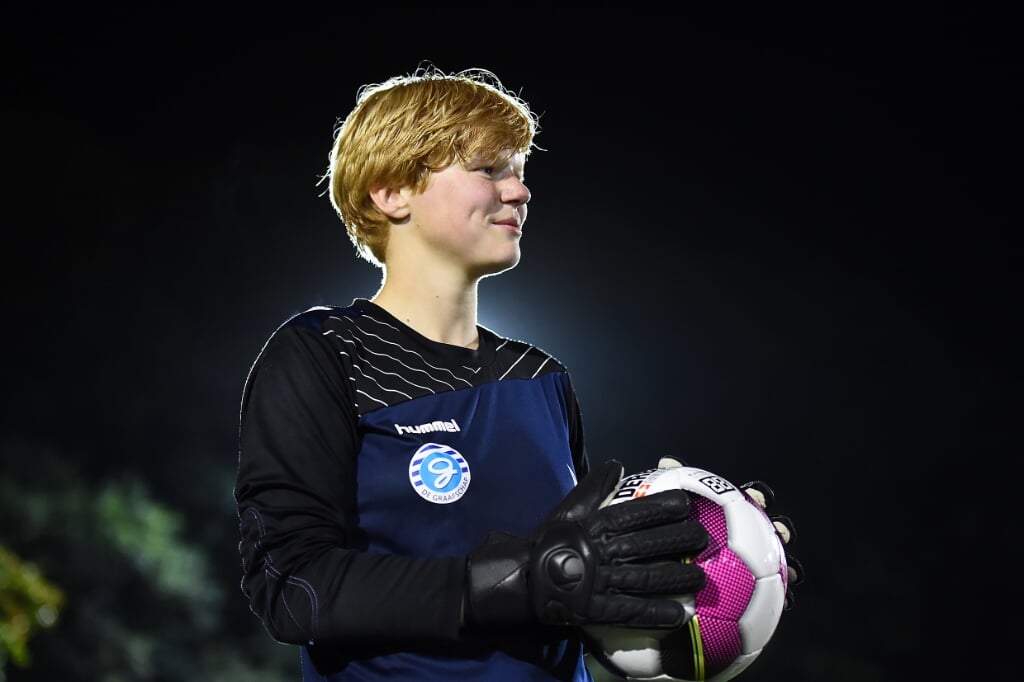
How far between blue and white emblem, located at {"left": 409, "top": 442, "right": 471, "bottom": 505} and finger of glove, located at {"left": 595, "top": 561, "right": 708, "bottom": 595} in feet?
0.82

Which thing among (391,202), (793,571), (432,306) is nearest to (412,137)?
(391,202)

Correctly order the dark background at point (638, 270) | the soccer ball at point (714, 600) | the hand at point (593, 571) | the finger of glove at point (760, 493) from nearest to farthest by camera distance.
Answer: the hand at point (593, 571), the soccer ball at point (714, 600), the finger of glove at point (760, 493), the dark background at point (638, 270)

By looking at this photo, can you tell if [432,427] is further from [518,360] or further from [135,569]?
[135,569]

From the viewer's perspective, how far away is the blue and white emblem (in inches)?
46.6

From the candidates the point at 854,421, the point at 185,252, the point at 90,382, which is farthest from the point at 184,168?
the point at 854,421

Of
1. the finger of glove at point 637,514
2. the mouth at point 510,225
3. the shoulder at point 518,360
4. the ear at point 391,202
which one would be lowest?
the finger of glove at point 637,514

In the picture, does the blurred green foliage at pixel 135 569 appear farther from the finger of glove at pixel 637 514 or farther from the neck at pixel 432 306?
the finger of glove at pixel 637 514

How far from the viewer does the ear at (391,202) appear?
147cm

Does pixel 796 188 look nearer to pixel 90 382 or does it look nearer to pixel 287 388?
pixel 90 382

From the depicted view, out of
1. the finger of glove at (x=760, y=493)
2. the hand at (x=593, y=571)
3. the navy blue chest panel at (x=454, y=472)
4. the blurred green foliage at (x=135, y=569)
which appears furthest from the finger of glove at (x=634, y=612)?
the blurred green foliage at (x=135, y=569)

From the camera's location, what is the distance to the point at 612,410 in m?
11.2

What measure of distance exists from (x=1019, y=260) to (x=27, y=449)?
10.7 meters

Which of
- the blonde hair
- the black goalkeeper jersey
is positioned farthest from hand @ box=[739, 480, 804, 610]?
the blonde hair

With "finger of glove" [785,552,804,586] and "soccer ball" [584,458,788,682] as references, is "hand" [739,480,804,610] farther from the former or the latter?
"soccer ball" [584,458,788,682]
